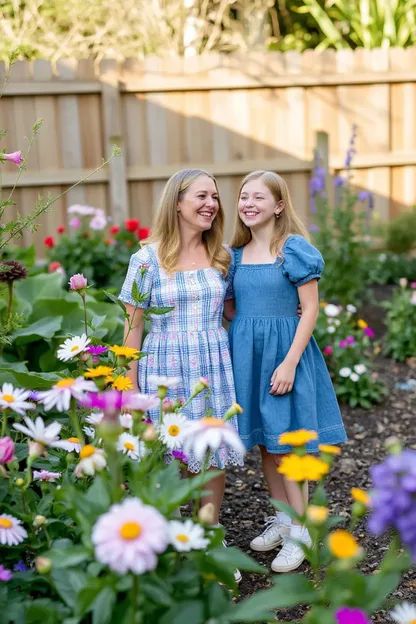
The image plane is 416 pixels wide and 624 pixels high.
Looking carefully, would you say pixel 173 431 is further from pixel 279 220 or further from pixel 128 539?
pixel 279 220

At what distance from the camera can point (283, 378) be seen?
2.20m

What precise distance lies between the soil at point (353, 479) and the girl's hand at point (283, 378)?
553 millimetres

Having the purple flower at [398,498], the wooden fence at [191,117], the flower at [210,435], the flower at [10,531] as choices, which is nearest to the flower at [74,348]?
the flower at [10,531]

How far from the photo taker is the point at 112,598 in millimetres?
1069

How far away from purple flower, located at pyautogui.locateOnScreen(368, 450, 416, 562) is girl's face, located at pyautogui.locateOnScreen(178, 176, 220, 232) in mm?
1444

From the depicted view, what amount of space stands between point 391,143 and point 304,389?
174 inches

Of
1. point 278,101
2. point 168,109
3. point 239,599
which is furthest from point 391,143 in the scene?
point 239,599

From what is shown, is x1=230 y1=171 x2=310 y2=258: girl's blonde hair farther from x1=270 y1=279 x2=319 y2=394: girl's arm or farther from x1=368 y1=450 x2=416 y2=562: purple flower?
x1=368 y1=450 x2=416 y2=562: purple flower

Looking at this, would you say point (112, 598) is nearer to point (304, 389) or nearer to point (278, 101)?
point (304, 389)

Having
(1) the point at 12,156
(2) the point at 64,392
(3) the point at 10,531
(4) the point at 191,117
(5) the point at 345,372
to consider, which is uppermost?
(4) the point at 191,117

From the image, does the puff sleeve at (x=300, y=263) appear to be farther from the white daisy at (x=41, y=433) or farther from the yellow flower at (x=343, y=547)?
the yellow flower at (x=343, y=547)

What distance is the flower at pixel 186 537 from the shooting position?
113 centimetres

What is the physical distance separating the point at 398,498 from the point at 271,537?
1.51 metres

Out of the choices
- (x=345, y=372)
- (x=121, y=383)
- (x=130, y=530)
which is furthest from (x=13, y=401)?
(x=345, y=372)
